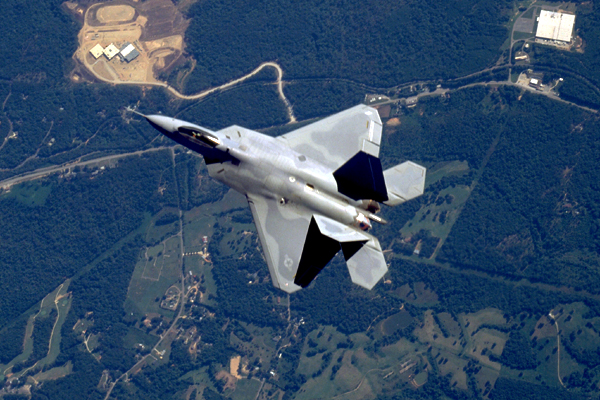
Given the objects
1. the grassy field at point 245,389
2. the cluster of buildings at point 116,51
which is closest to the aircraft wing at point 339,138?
the grassy field at point 245,389

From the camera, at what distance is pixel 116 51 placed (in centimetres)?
11756

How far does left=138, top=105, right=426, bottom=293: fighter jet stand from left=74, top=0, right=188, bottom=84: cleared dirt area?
58622 millimetres

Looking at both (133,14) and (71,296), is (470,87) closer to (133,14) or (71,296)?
(133,14)

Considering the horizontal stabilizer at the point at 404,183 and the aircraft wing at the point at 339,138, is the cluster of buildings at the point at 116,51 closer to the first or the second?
the aircraft wing at the point at 339,138

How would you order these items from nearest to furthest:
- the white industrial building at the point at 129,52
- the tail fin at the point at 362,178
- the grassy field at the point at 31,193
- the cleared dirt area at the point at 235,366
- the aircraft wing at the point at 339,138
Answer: the tail fin at the point at 362,178 < the aircraft wing at the point at 339,138 < the cleared dirt area at the point at 235,366 < the white industrial building at the point at 129,52 < the grassy field at the point at 31,193

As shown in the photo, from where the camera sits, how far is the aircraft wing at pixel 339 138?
66000 mm

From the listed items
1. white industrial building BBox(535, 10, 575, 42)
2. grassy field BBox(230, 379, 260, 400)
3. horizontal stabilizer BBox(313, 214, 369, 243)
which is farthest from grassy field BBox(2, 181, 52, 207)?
white industrial building BBox(535, 10, 575, 42)

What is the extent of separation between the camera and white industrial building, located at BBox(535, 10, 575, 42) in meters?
116

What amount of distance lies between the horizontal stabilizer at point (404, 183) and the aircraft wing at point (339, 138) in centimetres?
394

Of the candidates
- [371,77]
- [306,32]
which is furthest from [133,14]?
[371,77]

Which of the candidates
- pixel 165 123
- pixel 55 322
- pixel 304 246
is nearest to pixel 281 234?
pixel 304 246

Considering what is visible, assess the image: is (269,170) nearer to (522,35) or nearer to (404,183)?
(404,183)

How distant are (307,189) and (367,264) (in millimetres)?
10306

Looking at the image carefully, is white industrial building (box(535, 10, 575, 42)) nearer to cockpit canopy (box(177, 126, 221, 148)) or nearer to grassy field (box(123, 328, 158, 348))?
cockpit canopy (box(177, 126, 221, 148))
